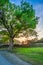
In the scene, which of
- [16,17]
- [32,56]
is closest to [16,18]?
[16,17]

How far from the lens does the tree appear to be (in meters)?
32.0

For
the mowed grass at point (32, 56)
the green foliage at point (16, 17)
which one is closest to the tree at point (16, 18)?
the green foliage at point (16, 17)

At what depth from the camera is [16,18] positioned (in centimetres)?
3222

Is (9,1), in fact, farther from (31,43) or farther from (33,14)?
(31,43)

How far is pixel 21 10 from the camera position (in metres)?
32.1

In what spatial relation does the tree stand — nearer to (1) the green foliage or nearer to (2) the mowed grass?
(1) the green foliage

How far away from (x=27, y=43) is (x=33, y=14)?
722 centimetres

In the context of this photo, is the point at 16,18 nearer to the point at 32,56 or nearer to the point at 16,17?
the point at 16,17

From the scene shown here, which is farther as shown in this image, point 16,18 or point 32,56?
point 16,18

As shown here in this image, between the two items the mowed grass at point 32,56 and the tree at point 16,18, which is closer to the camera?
the mowed grass at point 32,56

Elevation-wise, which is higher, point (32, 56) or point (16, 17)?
point (16, 17)

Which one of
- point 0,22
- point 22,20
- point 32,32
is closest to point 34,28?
point 32,32

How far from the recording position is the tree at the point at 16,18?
1259 inches

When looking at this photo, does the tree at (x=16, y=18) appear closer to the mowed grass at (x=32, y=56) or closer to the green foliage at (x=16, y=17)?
the green foliage at (x=16, y=17)
